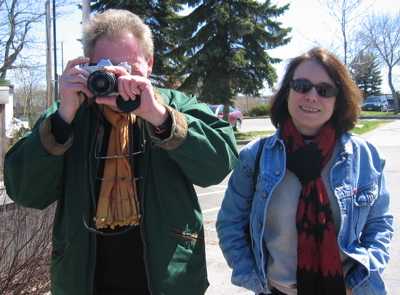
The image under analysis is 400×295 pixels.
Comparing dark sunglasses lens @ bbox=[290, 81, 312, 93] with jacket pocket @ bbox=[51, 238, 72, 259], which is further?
dark sunglasses lens @ bbox=[290, 81, 312, 93]

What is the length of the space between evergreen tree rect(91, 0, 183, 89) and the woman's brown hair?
17.0m

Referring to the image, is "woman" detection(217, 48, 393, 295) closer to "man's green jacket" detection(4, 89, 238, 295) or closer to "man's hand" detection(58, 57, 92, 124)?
"man's green jacket" detection(4, 89, 238, 295)

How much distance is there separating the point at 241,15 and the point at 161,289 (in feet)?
58.1

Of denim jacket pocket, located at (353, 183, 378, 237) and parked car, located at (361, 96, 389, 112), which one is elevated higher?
parked car, located at (361, 96, 389, 112)

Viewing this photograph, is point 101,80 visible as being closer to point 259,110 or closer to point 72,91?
point 72,91

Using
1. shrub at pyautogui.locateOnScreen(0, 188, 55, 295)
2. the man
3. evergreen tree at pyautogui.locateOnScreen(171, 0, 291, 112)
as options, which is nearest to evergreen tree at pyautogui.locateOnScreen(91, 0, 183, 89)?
evergreen tree at pyautogui.locateOnScreen(171, 0, 291, 112)

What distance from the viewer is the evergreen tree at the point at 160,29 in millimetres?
18484

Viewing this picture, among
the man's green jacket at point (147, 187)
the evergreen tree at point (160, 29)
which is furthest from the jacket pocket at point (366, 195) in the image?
the evergreen tree at point (160, 29)

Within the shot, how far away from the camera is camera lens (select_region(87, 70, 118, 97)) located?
58.2 inches

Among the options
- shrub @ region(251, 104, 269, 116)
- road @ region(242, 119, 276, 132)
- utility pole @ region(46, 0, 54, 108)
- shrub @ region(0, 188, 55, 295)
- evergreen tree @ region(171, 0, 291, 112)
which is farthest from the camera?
shrub @ region(251, 104, 269, 116)

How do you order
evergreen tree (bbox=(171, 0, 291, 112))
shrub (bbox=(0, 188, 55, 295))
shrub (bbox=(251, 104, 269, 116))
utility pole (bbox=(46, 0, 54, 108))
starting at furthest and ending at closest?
1. shrub (bbox=(251, 104, 269, 116))
2. evergreen tree (bbox=(171, 0, 291, 112))
3. utility pole (bbox=(46, 0, 54, 108))
4. shrub (bbox=(0, 188, 55, 295))

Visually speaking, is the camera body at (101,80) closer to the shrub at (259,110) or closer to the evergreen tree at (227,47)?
the evergreen tree at (227,47)

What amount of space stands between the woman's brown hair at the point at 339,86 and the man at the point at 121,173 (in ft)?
1.95

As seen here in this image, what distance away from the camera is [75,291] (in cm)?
156
